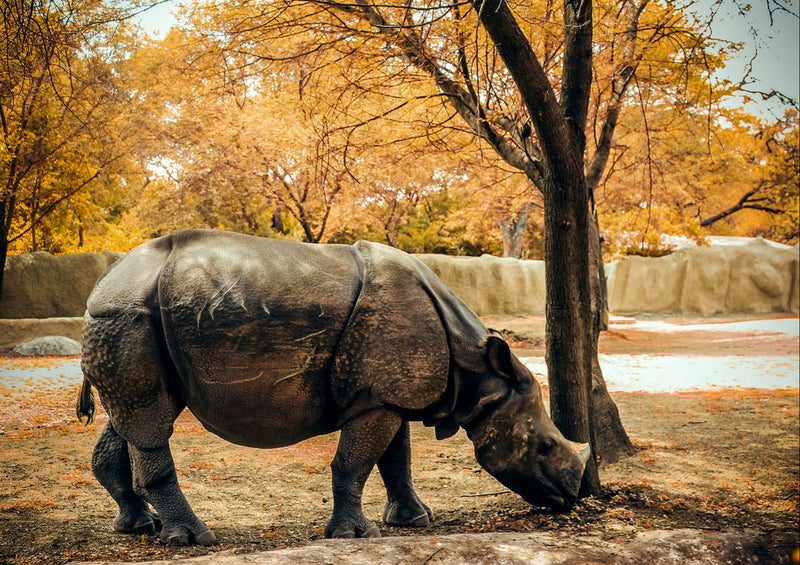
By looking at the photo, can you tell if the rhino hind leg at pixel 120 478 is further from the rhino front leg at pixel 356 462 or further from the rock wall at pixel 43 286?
the rock wall at pixel 43 286

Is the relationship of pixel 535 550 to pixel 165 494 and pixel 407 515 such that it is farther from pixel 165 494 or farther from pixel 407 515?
pixel 165 494

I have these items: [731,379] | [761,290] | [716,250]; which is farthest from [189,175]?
[761,290]

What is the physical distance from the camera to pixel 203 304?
4.06 metres

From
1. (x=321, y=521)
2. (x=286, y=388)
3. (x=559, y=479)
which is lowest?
(x=321, y=521)

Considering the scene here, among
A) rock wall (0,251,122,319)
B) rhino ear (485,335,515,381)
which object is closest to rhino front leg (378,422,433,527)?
rhino ear (485,335,515,381)

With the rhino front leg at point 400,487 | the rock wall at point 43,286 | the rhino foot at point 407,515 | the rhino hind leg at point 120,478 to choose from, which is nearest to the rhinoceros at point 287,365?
the rhino hind leg at point 120,478

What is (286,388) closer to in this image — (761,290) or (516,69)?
(516,69)

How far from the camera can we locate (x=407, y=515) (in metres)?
4.81

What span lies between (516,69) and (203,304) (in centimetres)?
271

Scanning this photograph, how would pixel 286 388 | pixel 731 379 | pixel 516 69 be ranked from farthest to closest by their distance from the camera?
pixel 731 379, pixel 516 69, pixel 286 388

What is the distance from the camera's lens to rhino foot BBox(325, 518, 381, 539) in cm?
429

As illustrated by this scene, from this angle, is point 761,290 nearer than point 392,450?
No

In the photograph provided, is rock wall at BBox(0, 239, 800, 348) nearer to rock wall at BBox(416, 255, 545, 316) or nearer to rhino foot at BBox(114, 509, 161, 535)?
rock wall at BBox(416, 255, 545, 316)

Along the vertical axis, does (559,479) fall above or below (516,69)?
below
